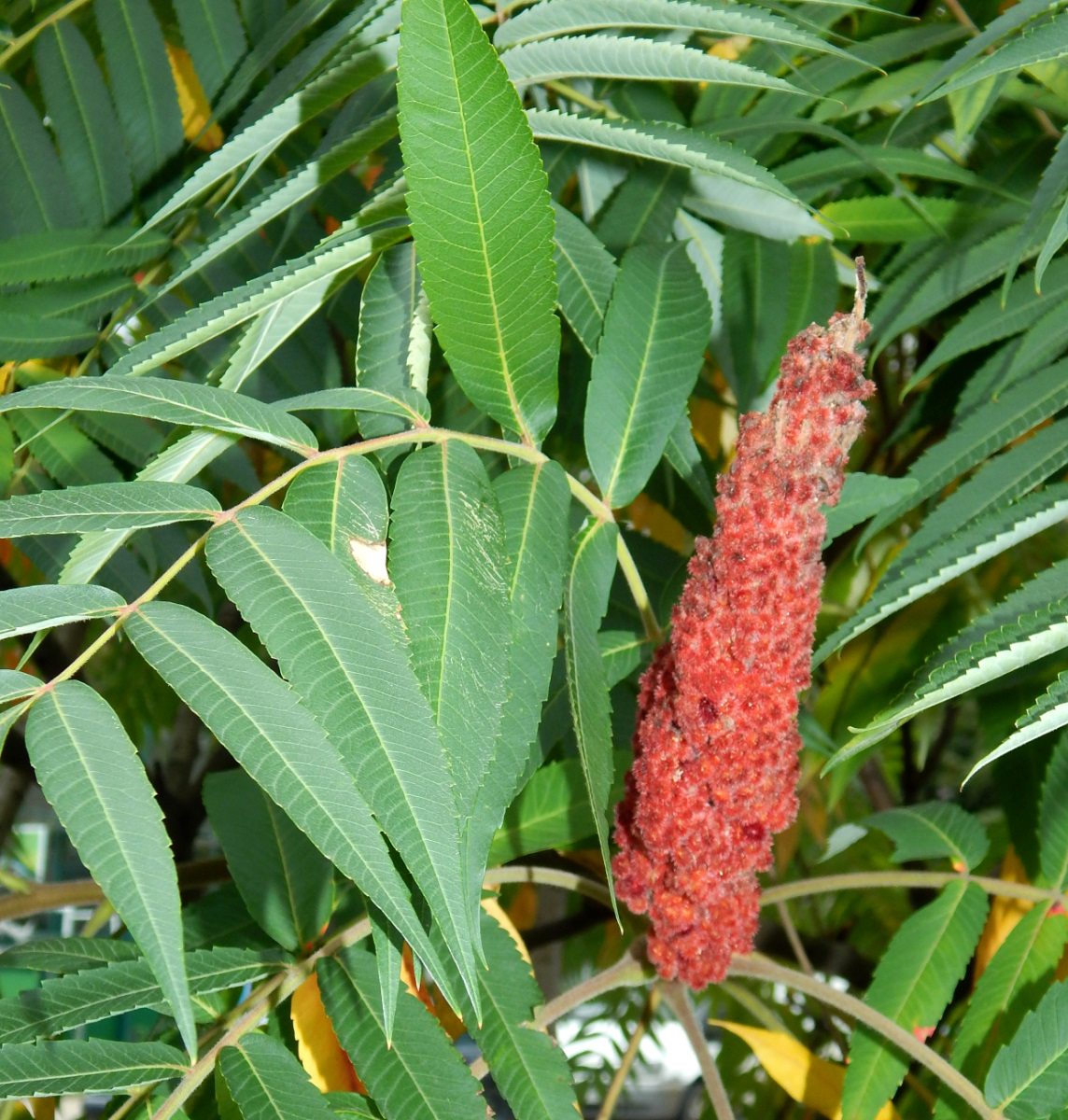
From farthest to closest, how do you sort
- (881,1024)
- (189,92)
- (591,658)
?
(189,92), (881,1024), (591,658)

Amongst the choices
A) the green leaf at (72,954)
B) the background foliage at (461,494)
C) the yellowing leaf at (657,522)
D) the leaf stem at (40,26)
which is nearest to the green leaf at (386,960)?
the background foliage at (461,494)

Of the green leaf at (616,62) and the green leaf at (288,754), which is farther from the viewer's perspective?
the green leaf at (616,62)

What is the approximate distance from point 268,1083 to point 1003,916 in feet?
1.46

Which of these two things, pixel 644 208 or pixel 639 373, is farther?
pixel 644 208

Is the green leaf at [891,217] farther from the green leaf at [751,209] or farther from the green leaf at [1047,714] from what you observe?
Answer: the green leaf at [1047,714]

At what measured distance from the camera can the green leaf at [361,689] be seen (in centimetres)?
32

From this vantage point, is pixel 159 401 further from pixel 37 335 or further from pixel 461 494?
pixel 37 335

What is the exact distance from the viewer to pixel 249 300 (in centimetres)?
42

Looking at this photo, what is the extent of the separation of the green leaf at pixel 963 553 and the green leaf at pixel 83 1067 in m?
0.31

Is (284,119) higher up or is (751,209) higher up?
(284,119)

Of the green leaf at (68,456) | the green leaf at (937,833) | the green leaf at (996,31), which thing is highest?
the green leaf at (68,456)

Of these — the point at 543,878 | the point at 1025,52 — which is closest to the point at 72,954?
the point at 543,878

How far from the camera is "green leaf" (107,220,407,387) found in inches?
16.6

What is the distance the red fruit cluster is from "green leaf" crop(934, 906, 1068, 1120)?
6.9 inches
